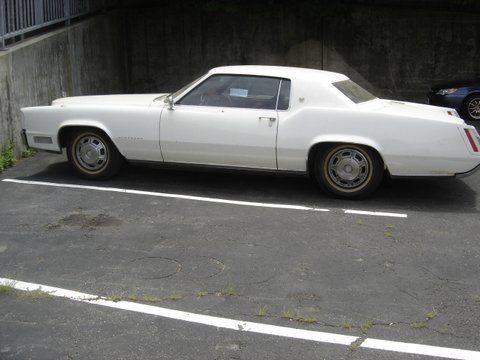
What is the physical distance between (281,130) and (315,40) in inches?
390

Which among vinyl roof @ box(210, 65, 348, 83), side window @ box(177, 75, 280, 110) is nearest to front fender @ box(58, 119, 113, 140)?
side window @ box(177, 75, 280, 110)

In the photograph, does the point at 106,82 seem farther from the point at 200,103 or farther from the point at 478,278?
the point at 478,278

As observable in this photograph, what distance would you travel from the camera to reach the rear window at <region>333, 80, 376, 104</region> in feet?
22.4

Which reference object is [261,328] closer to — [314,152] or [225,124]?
[314,152]

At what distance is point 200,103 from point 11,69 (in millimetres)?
3457

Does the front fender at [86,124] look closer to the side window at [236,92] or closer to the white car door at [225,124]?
the white car door at [225,124]

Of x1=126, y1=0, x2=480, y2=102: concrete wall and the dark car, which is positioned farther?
x1=126, y1=0, x2=480, y2=102: concrete wall

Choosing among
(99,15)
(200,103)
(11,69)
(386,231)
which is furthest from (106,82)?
(386,231)

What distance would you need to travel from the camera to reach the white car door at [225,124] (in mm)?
6703

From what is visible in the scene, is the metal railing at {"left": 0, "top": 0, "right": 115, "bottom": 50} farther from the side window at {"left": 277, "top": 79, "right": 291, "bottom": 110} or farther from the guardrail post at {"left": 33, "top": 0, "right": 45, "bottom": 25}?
the side window at {"left": 277, "top": 79, "right": 291, "bottom": 110}

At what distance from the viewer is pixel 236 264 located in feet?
16.0

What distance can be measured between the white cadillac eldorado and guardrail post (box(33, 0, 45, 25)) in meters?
3.57

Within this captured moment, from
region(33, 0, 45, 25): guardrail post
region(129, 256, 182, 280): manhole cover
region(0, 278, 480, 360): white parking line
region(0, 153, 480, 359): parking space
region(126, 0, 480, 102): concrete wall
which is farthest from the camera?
region(126, 0, 480, 102): concrete wall

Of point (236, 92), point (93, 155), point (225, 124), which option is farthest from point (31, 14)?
point (225, 124)
